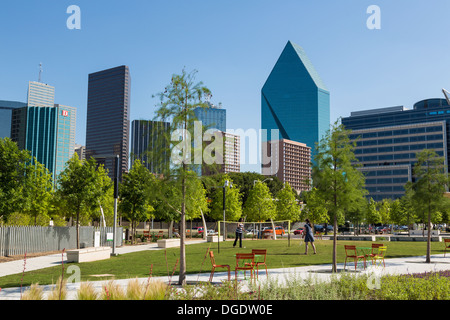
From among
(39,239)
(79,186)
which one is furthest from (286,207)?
(39,239)

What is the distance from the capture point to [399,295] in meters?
9.27

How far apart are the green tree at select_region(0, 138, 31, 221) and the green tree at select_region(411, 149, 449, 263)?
2130cm

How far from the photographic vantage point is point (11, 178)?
2331 cm

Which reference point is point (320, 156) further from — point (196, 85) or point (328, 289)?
point (328, 289)

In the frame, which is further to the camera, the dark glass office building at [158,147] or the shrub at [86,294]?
the dark glass office building at [158,147]

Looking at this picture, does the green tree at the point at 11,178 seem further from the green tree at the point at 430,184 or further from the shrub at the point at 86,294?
the green tree at the point at 430,184

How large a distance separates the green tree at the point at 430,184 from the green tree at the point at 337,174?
6572 millimetres

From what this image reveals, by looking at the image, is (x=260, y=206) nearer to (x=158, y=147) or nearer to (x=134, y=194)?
(x=134, y=194)

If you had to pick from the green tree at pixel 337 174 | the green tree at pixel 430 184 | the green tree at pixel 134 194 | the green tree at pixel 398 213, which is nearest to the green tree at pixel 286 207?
the green tree at pixel 398 213

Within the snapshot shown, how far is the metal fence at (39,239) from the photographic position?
23.9m

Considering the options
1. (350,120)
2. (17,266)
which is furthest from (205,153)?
(350,120)

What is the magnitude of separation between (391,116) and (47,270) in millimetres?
190196

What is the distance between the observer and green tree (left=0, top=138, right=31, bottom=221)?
74.5ft

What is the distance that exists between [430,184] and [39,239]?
23.6m
